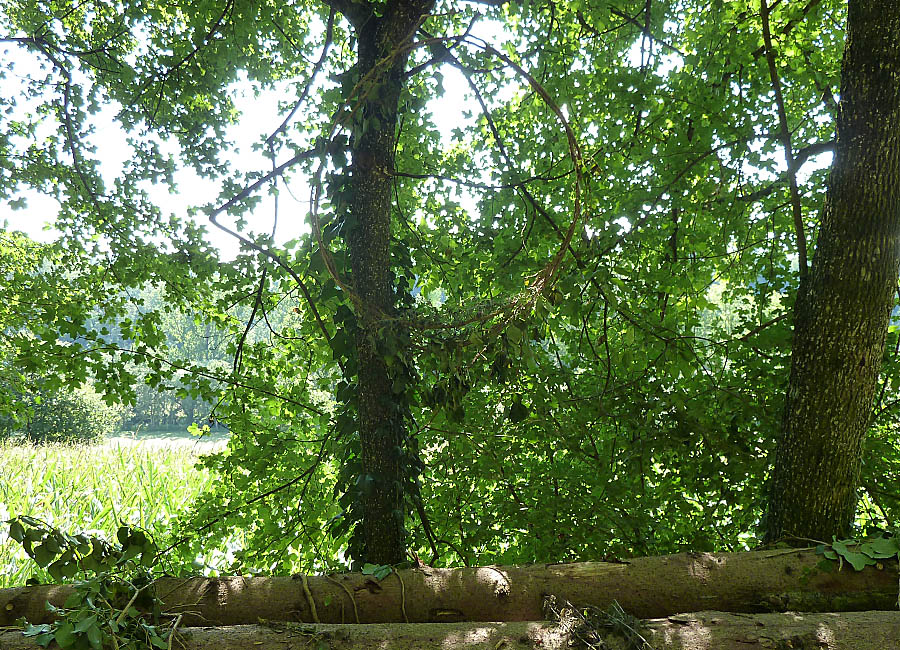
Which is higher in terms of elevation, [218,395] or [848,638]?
[218,395]

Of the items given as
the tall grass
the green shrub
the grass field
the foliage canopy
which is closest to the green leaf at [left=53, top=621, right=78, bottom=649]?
the foliage canopy

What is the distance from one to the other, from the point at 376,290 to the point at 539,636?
1.29m

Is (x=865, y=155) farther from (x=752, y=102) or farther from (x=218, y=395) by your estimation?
(x=218, y=395)

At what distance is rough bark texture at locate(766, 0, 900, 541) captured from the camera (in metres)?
1.93

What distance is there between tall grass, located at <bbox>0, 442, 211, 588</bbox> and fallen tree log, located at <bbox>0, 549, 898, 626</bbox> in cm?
472

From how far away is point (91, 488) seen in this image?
734cm

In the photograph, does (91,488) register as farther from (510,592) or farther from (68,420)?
(68,420)

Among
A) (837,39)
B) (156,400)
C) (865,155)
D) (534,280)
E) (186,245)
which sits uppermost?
(837,39)

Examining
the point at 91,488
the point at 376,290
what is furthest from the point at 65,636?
the point at 91,488

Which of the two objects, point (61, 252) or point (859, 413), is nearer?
point (859, 413)

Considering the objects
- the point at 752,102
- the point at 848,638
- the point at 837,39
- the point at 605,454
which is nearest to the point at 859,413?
the point at 848,638

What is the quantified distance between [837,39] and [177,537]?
461 cm

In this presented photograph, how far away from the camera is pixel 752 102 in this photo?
2.83 metres

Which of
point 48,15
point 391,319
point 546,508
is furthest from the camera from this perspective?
point 48,15
